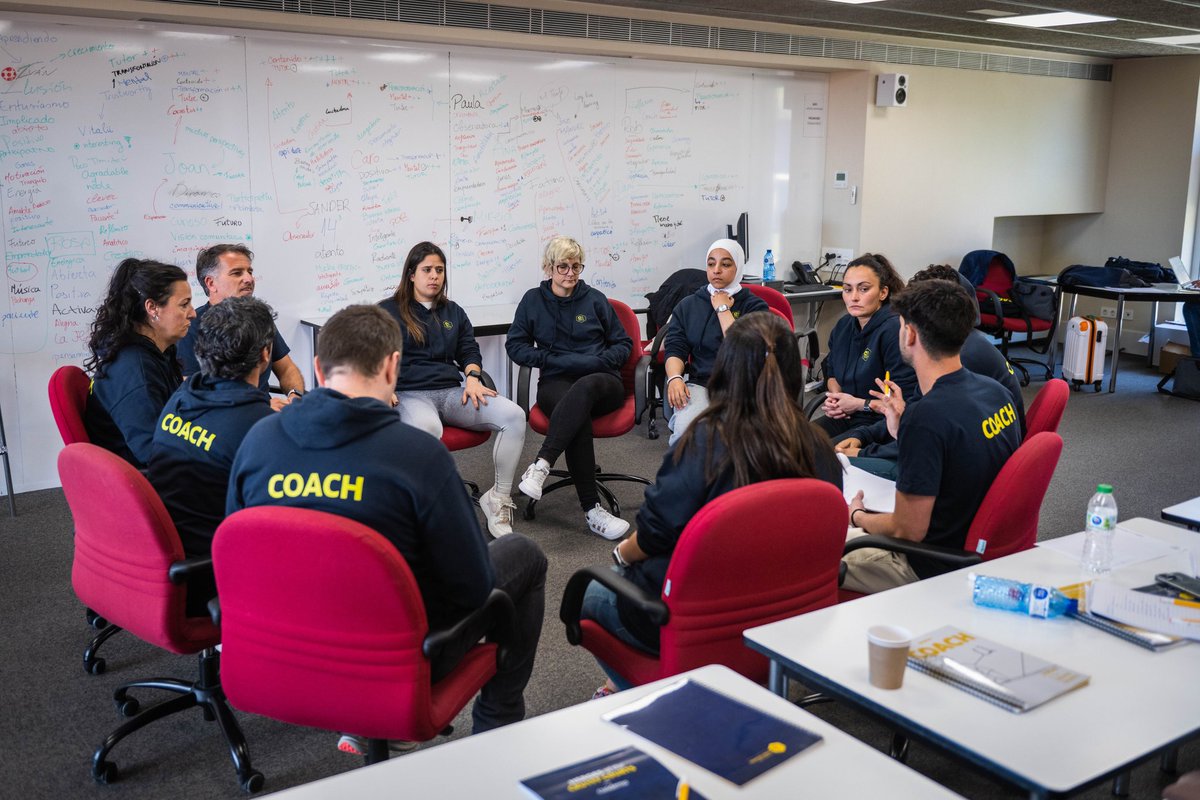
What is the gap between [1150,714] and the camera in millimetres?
1619

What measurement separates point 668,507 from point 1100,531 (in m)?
0.98

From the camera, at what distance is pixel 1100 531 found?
2.31m

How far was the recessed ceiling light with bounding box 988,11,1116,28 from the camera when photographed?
254 inches

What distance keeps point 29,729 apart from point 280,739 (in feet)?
2.34

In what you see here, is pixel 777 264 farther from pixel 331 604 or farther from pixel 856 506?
pixel 331 604

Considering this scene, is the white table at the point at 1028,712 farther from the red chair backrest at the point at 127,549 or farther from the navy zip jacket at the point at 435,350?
the navy zip jacket at the point at 435,350

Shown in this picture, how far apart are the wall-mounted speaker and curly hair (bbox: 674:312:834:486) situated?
5.61m

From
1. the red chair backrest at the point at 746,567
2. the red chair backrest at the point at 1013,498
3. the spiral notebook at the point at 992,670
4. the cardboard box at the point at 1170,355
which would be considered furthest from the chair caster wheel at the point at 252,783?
the cardboard box at the point at 1170,355

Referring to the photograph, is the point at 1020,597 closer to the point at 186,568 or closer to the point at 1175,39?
the point at 186,568

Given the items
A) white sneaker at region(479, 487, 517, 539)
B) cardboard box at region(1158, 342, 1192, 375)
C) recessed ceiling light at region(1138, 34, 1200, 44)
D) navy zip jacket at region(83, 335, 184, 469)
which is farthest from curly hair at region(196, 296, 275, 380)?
cardboard box at region(1158, 342, 1192, 375)

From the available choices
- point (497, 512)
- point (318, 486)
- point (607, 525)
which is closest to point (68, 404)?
point (318, 486)

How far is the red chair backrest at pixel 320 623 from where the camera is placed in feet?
6.29

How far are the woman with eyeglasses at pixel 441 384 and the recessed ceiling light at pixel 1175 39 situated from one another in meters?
6.00

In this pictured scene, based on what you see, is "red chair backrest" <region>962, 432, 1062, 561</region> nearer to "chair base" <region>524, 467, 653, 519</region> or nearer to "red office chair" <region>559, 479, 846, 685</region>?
"red office chair" <region>559, 479, 846, 685</region>
